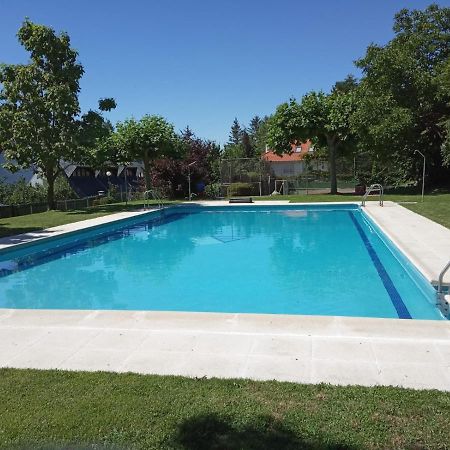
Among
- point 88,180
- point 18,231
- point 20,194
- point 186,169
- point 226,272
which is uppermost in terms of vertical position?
point 186,169

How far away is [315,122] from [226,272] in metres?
16.2

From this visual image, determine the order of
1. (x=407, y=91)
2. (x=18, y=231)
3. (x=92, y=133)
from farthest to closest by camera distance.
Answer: (x=407, y=91) < (x=92, y=133) < (x=18, y=231)

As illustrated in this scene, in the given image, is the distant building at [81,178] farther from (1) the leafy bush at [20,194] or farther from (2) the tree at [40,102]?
(2) the tree at [40,102]

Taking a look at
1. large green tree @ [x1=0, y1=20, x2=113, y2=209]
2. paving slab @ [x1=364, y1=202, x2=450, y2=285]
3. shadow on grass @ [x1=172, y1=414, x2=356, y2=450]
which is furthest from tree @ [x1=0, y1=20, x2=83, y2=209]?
shadow on grass @ [x1=172, y1=414, x2=356, y2=450]

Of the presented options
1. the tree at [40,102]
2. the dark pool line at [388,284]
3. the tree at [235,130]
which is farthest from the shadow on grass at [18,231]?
the tree at [235,130]

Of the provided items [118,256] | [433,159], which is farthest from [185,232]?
[433,159]

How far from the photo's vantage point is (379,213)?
51.5ft

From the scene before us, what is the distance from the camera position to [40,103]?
18.3m

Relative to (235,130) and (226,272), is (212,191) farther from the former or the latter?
(235,130)

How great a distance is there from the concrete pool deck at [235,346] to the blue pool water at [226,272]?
1.93m

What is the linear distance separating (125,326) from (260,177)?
73.9 ft

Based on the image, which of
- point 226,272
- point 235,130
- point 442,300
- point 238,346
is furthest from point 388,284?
point 235,130

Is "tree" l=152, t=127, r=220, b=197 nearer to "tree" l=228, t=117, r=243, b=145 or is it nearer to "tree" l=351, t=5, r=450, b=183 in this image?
"tree" l=351, t=5, r=450, b=183

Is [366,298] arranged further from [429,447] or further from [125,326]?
[429,447]
